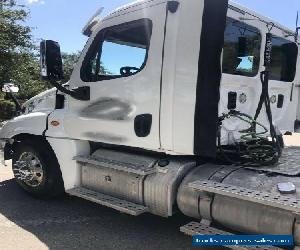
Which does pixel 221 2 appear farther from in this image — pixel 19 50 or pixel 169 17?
pixel 19 50

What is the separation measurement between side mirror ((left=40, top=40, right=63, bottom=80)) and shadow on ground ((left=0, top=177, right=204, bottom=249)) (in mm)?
1679

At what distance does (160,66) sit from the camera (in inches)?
162

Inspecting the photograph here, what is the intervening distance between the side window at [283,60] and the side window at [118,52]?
1704 millimetres

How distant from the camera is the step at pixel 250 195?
10.1ft

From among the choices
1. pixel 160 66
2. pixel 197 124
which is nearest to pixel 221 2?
pixel 160 66

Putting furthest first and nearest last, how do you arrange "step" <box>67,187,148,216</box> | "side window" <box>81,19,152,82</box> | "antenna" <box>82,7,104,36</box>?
"antenna" <box>82,7,104,36</box> → "side window" <box>81,19,152,82</box> → "step" <box>67,187,148,216</box>

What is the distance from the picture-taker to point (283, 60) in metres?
5.34

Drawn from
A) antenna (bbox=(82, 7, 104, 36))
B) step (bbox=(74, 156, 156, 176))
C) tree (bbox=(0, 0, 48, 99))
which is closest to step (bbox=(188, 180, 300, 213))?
step (bbox=(74, 156, 156, 176))

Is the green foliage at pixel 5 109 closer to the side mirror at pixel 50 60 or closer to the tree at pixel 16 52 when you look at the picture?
the tree at pixel 16 52

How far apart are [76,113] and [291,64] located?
2801 mm

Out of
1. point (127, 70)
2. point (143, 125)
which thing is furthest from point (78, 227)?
point (127, 70)

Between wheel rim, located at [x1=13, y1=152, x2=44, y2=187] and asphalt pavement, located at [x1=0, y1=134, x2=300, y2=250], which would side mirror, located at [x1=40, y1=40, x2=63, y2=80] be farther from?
asphalt pavement, located at [x1=0, y1=134, x2=300, y2=250]

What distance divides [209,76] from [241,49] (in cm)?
97

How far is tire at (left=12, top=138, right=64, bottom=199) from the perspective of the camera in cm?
530
